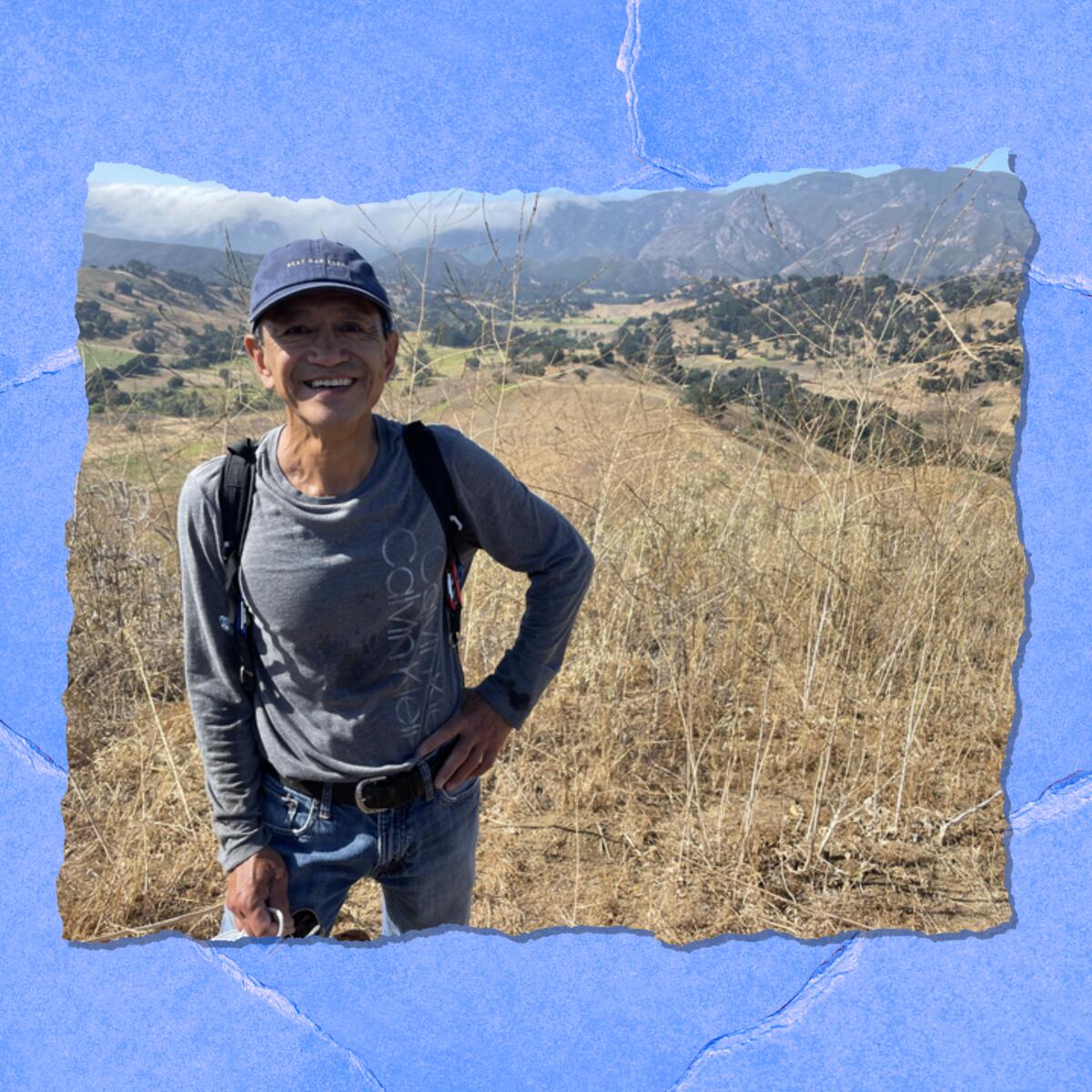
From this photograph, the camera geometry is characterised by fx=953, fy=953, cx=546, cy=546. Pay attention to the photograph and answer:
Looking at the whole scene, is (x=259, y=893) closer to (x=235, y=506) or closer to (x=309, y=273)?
(x=235, y=506)

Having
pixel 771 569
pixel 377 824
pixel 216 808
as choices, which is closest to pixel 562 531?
pixel 377 824

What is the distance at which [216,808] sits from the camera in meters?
1.36

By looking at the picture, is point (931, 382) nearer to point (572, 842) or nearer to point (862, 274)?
point (862, 274)

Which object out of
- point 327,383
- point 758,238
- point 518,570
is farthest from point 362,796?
point 758,238

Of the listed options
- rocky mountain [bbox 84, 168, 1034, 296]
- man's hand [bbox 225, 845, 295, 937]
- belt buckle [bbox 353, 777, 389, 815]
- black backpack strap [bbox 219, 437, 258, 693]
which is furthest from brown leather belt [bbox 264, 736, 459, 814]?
rocky mountain [bbox 84, 168, 1034, 296]

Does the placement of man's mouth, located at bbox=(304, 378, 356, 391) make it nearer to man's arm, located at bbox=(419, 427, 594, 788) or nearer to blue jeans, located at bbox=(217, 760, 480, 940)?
man's arm, located at bbox=(419, 427, 594, 788)

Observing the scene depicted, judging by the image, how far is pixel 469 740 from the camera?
1433 mm

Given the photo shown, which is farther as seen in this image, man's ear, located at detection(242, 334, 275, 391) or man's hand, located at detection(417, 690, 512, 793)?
man's hand, located at detection(417, 690, 512, 793)

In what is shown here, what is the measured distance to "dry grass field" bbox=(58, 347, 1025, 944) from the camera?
88.4 inches

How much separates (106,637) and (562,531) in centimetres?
180

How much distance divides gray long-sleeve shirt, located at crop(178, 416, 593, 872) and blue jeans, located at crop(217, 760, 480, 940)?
0.05 meters

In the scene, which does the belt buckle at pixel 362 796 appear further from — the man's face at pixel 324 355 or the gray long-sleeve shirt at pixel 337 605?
the man's face at pixel 324 355

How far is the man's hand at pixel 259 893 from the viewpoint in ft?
4.42

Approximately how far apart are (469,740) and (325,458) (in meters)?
0.48
